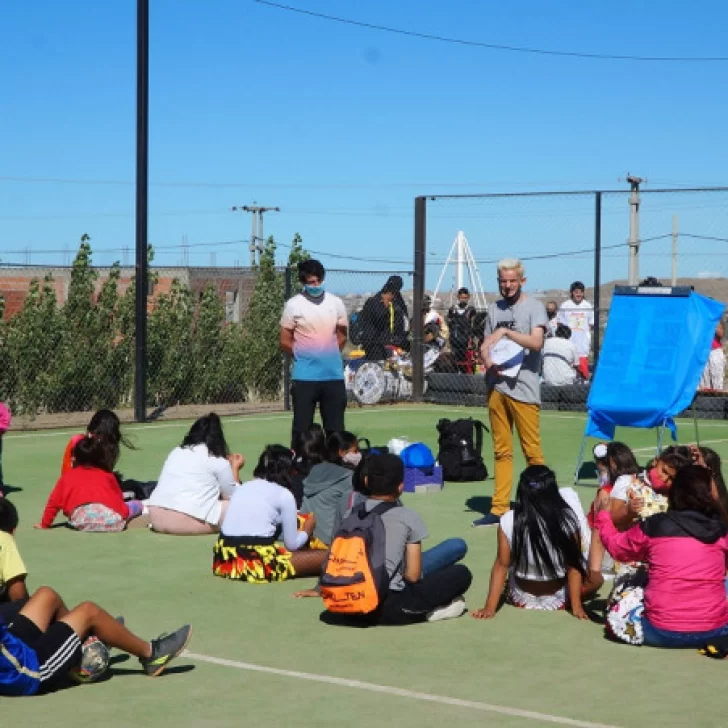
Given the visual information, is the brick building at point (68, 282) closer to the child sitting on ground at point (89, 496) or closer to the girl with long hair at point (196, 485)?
the child sitting on ground at point (89, 496)

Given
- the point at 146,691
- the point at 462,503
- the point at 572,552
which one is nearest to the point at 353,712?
the point at 146,691

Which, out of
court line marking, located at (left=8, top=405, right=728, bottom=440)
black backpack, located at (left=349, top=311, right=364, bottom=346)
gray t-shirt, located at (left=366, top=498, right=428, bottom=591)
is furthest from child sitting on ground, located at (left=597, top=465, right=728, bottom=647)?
black backpack, located at (left=349, top=311, right=364, bottom=346)

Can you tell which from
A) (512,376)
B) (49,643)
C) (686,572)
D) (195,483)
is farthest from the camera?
(512,376)

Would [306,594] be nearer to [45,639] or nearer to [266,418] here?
[45,639]

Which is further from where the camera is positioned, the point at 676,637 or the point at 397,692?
the point at 676,637

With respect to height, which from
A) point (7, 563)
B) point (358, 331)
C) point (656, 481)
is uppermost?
point (358, 331)

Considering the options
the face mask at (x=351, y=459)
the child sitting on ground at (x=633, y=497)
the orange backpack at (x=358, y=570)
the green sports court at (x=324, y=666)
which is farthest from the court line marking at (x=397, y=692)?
the face mask at (x=351, y=459)

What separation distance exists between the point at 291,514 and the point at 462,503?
3.51 meters

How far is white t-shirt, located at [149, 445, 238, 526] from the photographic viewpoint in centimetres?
1068

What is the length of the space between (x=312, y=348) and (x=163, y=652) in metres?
6.19

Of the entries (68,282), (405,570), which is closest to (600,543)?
(405,570)

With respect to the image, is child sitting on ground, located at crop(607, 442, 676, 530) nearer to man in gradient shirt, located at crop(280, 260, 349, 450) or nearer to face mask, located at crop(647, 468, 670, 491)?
face mask, located at crop(647, 468, 670, 491)

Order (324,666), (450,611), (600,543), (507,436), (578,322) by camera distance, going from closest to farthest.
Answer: (324,666) → (450,611) → (600,543) → (507,436) → (578,322)

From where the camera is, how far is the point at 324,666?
7086 millimetres
